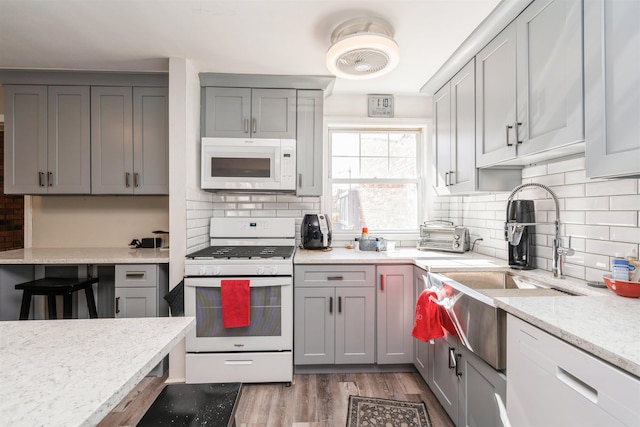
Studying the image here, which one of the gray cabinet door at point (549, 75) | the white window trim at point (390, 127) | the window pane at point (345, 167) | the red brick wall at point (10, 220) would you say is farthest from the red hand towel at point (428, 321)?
the red brick wall at point (10, 220)

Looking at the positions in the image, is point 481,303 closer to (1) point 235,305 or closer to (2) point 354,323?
(2) point 354,323

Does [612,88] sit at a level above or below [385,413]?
above

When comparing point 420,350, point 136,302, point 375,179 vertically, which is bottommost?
point 420,350

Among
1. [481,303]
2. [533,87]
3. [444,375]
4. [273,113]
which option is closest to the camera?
[481,303]

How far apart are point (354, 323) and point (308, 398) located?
584 millimetres

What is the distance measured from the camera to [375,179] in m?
3.01

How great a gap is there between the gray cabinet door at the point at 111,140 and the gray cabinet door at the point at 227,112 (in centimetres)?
63

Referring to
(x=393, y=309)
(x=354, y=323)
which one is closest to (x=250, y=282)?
(x=354, y=323)

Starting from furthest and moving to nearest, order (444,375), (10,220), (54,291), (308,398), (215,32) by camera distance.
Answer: (10,220)
(54,291)
(308,398)
(215,32)
(444,375)

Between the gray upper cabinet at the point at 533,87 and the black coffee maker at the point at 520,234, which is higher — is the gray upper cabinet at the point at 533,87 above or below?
above

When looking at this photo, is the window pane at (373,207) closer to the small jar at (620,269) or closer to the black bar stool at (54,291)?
the small jar at (620,269)

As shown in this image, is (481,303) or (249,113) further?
(249,113)

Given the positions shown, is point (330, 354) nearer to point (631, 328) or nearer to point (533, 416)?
point (533, 416)

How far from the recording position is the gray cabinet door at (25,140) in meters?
2.43
